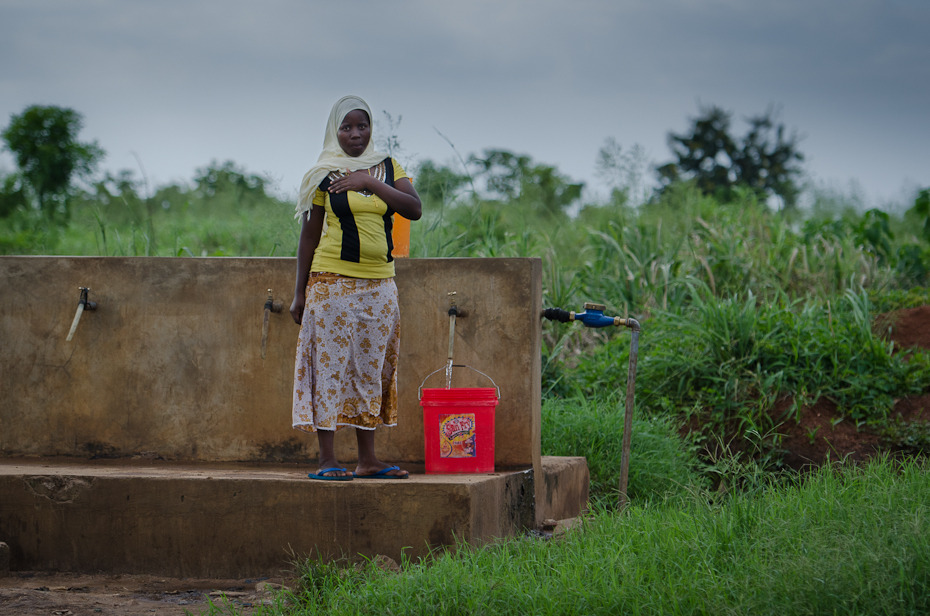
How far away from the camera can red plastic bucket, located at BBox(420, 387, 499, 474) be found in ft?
13.2

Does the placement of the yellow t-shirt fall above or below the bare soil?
above

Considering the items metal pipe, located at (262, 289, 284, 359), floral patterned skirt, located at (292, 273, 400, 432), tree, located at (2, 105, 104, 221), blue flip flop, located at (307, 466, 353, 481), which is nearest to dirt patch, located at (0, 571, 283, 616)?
blue flip flop, located at (307, 466, 353, 481)

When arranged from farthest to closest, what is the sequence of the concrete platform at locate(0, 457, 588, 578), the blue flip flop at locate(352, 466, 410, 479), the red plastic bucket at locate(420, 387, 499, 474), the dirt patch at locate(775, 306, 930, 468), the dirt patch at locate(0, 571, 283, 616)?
the dirt patch at locate(775, 306, 930, 468)
the red plastic bucket at locate(420, 387, 499, 474)
the blue flip flop at locate(352, 466, 410, 479)
the concrete platform at locate(0, 457, 588, 578)
the dirt patch at locate(0, 571, 283, 616)

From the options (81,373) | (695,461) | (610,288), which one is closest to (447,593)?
(81,373)

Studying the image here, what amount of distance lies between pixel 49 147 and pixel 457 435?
49.9 feet

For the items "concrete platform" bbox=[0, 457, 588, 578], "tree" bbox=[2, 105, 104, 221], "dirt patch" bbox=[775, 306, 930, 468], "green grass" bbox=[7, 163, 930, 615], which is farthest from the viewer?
"tree" bbox=[2, 105, 104, 221]

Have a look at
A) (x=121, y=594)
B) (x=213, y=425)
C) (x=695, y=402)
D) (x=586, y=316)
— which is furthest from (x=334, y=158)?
(x=695, y=402)

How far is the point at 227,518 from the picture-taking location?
12.7 feet

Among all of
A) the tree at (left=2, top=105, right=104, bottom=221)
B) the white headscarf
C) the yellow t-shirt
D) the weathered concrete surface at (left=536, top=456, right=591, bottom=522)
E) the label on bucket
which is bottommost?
the weathered concrete surface at (left=536, top=456, right=591, bottom=522)

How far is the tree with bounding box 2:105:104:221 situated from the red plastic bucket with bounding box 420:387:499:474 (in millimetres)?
14593

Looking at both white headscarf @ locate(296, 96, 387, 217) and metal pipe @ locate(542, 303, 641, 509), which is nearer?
white headscarf @ locate(296, 96, 387, 217)

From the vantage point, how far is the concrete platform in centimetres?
374

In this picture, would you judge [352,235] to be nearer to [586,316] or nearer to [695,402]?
[586,316]

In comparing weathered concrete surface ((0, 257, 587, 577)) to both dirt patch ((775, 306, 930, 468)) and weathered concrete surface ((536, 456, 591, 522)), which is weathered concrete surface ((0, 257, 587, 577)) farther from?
dirt patch ((775, 306, 930, 468))
